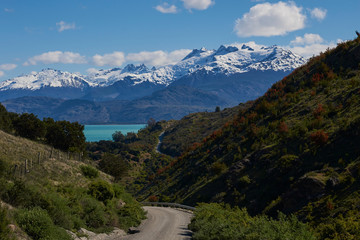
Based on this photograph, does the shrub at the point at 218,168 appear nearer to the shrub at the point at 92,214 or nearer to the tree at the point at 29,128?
the shrub at the point at 92,214

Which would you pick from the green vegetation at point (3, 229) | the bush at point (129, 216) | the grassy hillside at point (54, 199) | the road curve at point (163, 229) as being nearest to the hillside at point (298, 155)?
the road curve at point (163, 229)

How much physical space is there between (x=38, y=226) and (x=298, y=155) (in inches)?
1019

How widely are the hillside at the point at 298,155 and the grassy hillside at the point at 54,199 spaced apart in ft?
42.3

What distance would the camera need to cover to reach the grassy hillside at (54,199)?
17.0 m

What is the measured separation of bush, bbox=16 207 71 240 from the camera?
53.7ft

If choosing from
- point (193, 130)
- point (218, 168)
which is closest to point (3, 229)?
point (218, 168)

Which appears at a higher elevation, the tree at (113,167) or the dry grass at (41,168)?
the dry grass at (41,168)

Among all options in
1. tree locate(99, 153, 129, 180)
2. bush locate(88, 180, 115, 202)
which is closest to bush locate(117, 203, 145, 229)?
bush locate(88, 180, 115, 202)

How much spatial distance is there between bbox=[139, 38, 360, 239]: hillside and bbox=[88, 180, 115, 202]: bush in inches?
534

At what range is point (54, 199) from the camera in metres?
21.0

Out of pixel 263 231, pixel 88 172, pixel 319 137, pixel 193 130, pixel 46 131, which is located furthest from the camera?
pixel 193 130

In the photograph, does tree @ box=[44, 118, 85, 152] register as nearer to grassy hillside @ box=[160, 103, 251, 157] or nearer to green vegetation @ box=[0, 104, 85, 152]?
green vegetation @ box=[0, 104, 85, 152]

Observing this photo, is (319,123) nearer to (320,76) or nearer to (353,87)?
(353,87)

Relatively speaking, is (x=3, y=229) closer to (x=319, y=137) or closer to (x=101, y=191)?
(x=101, y=191)
